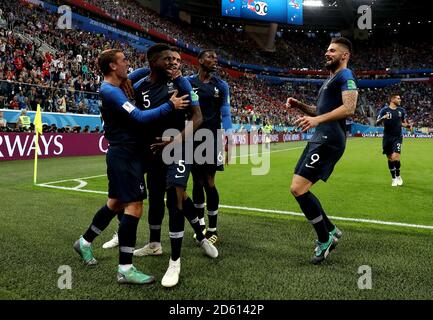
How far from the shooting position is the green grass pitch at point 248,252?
3367 millimetres

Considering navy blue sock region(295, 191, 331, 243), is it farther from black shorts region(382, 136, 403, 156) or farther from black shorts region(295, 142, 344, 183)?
black shorts region(382, 136, 403, 156)

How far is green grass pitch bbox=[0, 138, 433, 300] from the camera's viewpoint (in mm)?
3367

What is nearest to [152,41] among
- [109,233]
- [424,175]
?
[424,175]

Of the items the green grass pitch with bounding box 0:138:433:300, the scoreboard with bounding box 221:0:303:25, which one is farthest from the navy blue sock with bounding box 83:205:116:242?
the scoreboard with bounding box 221:0:303:25

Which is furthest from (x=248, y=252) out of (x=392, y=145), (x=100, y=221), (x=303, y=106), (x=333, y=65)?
(x=392, y=145)

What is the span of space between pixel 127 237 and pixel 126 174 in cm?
59

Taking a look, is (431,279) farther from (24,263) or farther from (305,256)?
(24,263)

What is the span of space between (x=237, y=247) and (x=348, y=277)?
1.46m

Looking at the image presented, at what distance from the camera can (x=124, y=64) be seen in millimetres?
3771

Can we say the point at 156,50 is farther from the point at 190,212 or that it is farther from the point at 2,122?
the point at 2,122

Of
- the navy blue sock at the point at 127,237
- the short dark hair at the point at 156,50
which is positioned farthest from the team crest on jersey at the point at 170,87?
the navy blue sock at the point at 127,237

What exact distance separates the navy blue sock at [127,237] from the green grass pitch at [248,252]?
0.26 metres

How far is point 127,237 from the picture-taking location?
3580mm

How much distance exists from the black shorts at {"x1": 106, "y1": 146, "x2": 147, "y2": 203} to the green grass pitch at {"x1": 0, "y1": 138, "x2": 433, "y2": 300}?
83 centimetres
